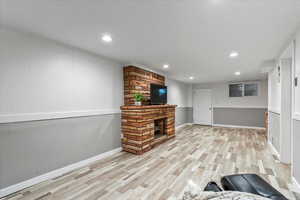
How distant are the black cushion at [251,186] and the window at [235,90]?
6523mm

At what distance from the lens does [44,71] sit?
224cm

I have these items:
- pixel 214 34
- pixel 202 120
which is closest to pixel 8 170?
pixel 214 34

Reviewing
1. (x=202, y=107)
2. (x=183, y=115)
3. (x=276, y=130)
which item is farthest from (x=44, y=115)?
(x=202, y=107)

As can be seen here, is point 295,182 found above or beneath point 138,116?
beneath

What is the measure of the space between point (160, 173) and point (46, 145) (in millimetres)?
1937

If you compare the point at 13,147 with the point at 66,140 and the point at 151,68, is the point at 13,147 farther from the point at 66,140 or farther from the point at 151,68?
the point at 151,68

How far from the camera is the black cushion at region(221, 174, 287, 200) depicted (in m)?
0.83

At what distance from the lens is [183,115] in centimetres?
723

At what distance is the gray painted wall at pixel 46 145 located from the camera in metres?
1.89

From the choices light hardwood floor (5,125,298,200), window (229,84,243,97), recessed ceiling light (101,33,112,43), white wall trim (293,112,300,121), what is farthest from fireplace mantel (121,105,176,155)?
window (229,84,243,97)

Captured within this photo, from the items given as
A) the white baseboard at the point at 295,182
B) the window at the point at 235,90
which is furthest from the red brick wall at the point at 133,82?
the window at the point at 235,90

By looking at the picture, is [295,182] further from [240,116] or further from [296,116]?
[240,116]

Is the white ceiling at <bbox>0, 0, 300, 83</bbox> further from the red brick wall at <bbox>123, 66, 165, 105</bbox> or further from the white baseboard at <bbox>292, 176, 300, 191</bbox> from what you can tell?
the white baseboard at <bbox>292, 176, 300, 191</bbox>

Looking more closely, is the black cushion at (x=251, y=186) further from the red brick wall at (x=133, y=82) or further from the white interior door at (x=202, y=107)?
the white interior door at (x=202, y=107)
